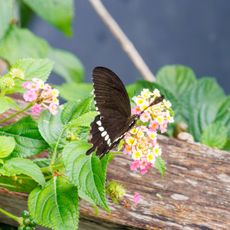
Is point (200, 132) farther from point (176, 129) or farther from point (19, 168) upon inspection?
point (19, 168)

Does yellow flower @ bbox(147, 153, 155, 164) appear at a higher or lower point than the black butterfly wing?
lower

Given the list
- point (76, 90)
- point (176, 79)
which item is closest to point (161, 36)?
point (176, 79)

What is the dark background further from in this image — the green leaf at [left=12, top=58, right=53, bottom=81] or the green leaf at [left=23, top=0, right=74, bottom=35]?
the green leaf at [left=12, top=58, right=53, bottom=81]

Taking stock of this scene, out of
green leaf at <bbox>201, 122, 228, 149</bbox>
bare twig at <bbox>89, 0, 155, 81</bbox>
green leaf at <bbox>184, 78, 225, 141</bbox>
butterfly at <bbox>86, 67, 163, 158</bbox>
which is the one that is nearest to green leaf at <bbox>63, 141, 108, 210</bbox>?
butterfly at <bbox>86, 67, 163, 158</bbox>

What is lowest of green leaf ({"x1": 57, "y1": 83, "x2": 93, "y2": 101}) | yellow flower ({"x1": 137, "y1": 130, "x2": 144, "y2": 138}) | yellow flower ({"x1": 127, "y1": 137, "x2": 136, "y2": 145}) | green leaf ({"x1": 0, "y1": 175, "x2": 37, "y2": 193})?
green leaf ({"x1": 0, "y1": 175, "x2": 37, "y2": 193})

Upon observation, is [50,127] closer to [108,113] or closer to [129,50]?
[108,113]

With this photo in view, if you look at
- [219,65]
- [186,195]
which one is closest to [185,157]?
[186,195]
